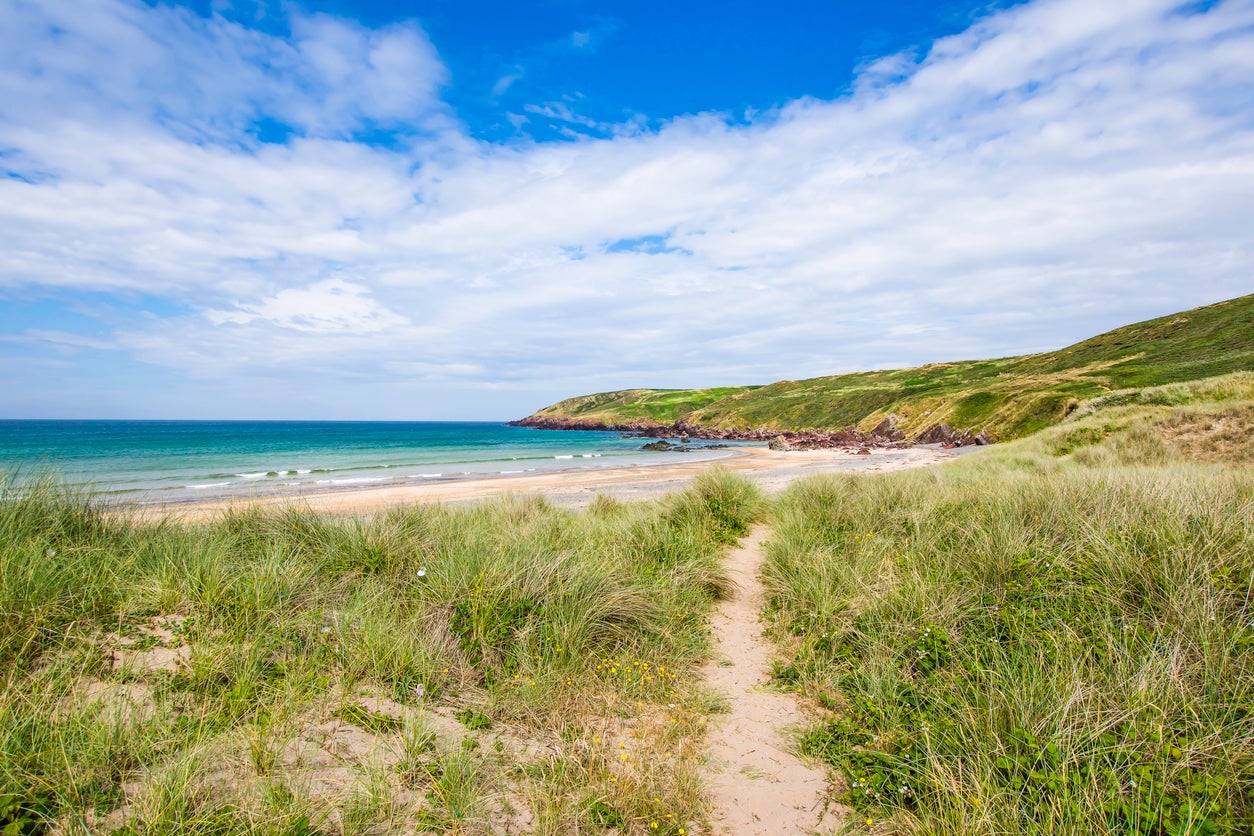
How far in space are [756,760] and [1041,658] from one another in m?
2.09

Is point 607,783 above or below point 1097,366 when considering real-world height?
below

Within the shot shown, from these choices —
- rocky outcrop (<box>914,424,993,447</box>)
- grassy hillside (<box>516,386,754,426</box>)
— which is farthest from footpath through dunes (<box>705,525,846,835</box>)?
grassy hillside (<box>516,386,754,426</box>)

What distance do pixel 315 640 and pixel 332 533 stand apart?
105 inches

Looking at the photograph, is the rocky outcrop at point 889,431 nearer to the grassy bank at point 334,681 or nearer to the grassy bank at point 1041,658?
the grassy bank at point 1041,658

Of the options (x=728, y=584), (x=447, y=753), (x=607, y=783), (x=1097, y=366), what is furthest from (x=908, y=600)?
(x=1097, y=366)

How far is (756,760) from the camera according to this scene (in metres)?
3.92

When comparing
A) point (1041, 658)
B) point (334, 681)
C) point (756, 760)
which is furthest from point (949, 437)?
point (334, 681)

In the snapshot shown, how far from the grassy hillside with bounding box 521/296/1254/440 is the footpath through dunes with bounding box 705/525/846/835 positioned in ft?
113

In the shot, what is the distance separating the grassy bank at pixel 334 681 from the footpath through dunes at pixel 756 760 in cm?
23

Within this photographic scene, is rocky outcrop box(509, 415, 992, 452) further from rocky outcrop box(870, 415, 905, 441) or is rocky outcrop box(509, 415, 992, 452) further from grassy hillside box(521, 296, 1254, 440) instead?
grassy hillside box(521, 296, 1254, 440)

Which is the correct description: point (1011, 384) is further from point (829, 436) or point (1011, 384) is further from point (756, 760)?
point (756, 760)

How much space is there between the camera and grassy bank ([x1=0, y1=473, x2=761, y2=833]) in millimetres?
2783

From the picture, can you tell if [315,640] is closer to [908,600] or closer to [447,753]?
[447,753]

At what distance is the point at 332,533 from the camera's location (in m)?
6.80
